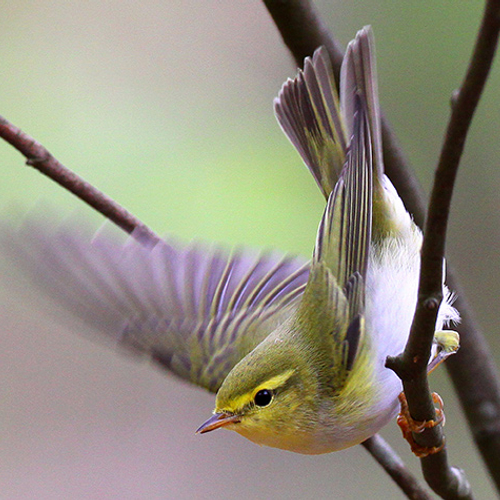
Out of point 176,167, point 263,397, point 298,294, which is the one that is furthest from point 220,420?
point 176,167

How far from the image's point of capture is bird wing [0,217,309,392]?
2.16 meters

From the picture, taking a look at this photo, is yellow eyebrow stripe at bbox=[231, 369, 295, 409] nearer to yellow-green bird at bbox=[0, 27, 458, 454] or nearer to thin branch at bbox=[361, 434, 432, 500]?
yellow-green bird at bbox=[0, 27, 458, 454]

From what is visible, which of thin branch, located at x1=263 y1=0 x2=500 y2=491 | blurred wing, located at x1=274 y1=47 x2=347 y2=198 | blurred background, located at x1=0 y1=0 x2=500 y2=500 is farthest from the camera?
blurred background, located at x1=0 y1=0 x2=500 y2=500

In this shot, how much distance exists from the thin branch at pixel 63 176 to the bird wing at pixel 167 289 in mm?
171

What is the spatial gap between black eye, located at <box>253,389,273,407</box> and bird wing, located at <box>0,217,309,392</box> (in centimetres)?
37

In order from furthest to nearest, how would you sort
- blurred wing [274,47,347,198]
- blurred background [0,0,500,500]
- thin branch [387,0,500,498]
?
blurred background [0,0,500,500]
blurred wing [274,47,347,198]
thin branch [387,0,500,498]

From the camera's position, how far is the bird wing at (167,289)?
2156mm

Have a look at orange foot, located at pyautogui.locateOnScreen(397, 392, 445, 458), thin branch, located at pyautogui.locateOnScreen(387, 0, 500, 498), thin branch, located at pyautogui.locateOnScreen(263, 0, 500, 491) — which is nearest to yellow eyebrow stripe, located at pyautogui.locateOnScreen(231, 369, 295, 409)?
orange foot, located at pyautogui.locateOnScreen(397, 392, 445, 458)

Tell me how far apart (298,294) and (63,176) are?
0.88 meters

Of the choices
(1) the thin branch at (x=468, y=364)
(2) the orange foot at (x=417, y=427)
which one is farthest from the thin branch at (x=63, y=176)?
(2) the orange foot at (x=417, y=427)

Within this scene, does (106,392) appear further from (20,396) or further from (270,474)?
(270,474)

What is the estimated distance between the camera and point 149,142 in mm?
3842

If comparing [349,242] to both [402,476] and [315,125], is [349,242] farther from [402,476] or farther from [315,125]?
[402,476]

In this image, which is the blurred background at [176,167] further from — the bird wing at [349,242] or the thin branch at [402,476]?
the thin branch at [402,476]
